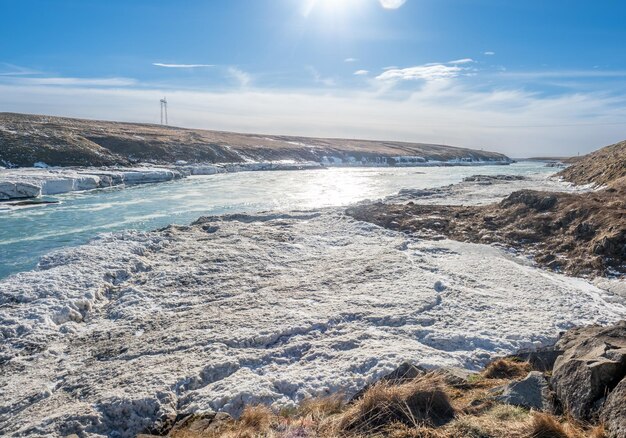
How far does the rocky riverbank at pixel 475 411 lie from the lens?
13.6 feet

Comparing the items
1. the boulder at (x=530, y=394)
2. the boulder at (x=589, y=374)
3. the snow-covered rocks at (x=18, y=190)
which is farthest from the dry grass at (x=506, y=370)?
the snow-covered rocks at (x=18, y=190)

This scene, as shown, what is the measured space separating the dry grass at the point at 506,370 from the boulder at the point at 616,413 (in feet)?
7.44

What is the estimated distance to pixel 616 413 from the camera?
3932 mm

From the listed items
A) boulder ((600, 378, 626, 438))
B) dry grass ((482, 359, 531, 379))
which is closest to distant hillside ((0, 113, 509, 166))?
dry grass ((482, 359, 531, 379))

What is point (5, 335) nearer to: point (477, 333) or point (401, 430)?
point (401, 430)

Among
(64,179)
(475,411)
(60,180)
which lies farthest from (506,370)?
(64,179)

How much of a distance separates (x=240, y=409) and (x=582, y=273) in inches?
430

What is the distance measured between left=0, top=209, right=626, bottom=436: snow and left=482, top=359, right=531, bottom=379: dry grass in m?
0.60

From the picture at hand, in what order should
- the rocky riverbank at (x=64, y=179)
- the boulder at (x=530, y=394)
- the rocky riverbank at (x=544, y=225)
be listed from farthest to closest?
the rocky riverbank at (x=64, y=179) < the rocky riverbank at (x=544, y=225) < the boulder at (x=530, y=394)

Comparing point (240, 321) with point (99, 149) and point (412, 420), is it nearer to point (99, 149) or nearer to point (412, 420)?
point (412, 420)

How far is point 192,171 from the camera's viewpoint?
61719 mm

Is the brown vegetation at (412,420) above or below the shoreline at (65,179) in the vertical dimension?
above

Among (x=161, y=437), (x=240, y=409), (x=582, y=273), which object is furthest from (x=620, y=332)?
(x=582, y=273)

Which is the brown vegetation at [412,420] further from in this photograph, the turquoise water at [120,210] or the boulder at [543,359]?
the turquoise water at [120,210]
